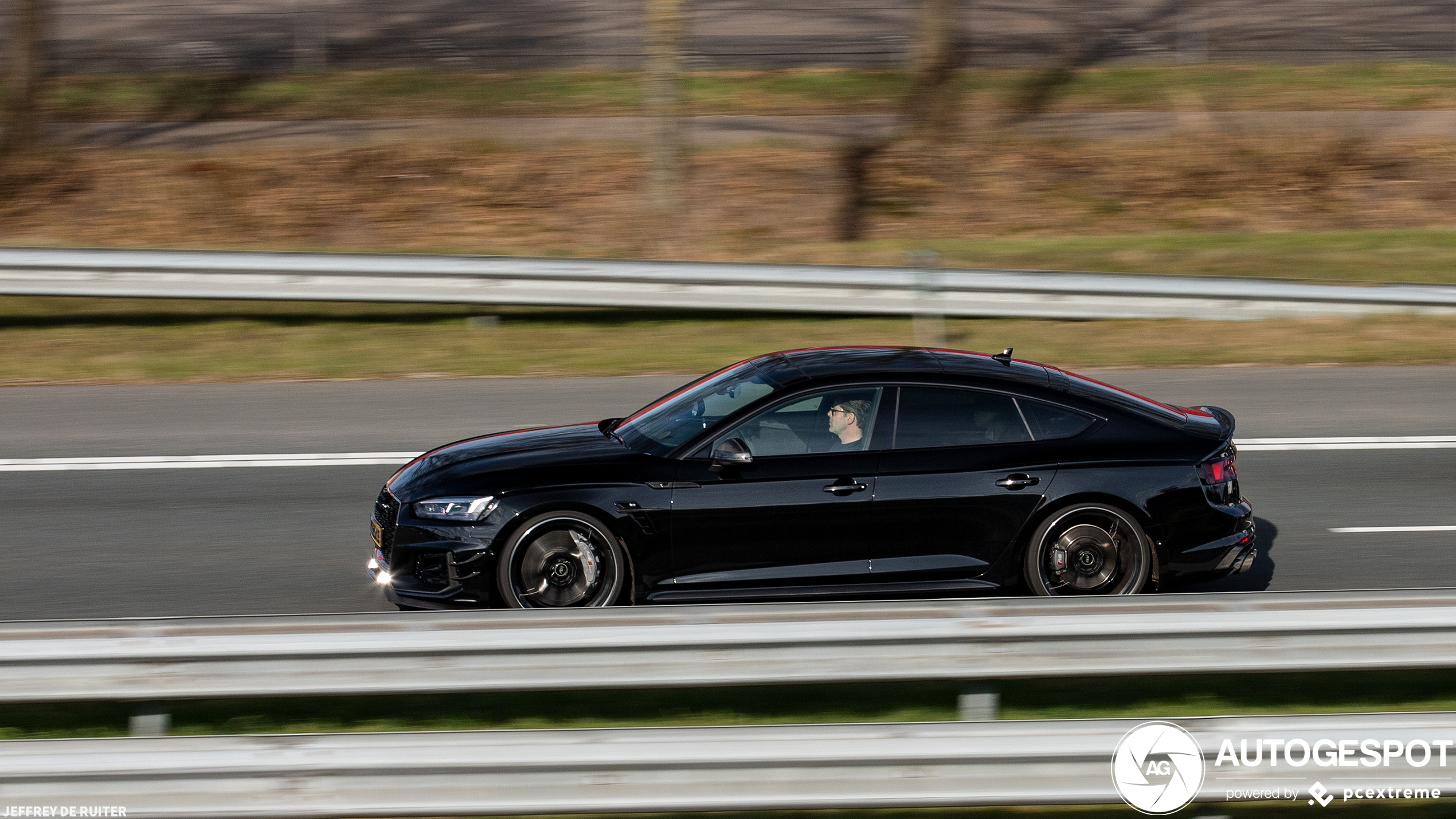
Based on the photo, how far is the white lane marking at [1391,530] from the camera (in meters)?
9.03

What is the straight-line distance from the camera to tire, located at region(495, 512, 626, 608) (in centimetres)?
711

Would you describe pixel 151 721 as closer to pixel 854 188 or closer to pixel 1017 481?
pixel 1017 481

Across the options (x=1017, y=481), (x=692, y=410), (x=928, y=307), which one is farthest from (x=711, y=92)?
(x=1017, y=481)

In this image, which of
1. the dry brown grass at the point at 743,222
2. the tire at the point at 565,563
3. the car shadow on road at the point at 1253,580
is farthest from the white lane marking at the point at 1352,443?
the tire at the point at 565,563

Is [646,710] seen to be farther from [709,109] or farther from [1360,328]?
[709,109]

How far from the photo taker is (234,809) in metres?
4.61

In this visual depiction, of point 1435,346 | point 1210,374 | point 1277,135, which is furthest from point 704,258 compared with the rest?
point 1277,135

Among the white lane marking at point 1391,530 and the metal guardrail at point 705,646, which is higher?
the metal guardrail at point 705,646

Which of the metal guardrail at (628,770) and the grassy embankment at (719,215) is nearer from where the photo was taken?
the metal guardrail at (628,770)

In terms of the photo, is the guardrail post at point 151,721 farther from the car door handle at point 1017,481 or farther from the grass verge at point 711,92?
the grass verge at point 711,92

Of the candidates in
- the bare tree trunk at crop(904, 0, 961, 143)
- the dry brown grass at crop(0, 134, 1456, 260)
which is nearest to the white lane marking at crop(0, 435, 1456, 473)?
the dry brown grass at crop(0, 134, 1456, 260)

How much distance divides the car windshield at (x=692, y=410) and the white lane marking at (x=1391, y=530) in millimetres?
4015

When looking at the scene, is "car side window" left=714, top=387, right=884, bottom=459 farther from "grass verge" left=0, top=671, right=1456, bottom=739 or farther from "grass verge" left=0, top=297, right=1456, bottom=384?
"grass verge" left=0, top=297, right=1456, bottom=384

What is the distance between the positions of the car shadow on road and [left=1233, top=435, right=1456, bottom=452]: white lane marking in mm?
2258
